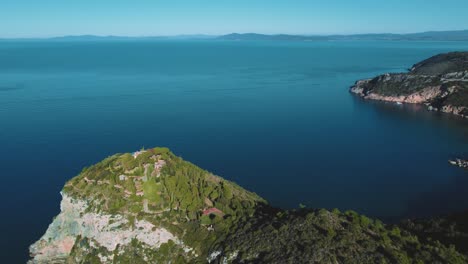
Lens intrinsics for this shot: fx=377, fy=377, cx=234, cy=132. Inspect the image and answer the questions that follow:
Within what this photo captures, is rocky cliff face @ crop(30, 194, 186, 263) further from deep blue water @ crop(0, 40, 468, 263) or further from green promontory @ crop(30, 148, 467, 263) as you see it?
deep blue water @ crop(0, 40, 468, 263)

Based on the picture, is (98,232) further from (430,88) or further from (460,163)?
(430,88)

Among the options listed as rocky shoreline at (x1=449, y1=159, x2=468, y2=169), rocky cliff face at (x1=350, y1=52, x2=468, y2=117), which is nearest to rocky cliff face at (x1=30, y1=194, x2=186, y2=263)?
rocky shoreline at (x1=449, y1=159, x2=468, y2=169)

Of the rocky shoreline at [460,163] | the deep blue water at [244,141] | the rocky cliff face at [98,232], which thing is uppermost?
the rocky cliff face at [98,232]

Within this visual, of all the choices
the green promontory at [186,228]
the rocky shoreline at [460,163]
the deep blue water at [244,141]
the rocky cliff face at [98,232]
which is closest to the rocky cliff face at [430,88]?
the deep blue water at [244,141]

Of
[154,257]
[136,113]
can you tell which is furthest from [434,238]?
[136,113]

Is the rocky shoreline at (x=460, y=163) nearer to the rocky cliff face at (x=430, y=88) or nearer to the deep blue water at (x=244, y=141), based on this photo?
the deep blue water at (x=244, y=141)
